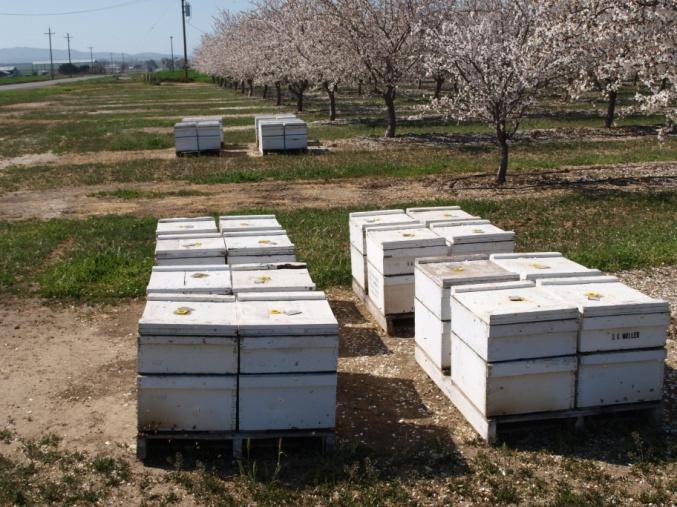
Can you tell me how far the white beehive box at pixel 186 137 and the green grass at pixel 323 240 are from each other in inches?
448

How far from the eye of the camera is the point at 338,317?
11.1 m

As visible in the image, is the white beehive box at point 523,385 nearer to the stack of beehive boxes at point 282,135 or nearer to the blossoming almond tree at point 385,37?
the stack of beehive boxes at point 282,135

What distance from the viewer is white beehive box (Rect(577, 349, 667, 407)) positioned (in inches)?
282

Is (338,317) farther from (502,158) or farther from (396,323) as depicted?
(502,158)

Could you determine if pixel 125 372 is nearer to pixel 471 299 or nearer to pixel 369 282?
pixel 369 282

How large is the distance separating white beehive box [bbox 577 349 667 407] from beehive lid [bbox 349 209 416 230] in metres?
4.41

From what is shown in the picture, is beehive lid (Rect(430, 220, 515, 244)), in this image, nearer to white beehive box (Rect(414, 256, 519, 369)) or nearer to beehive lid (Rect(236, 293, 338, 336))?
white beehive box (Rect(414, 256, 519, 369))

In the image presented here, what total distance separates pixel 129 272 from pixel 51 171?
14478 mm

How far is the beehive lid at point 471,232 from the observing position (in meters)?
10.1

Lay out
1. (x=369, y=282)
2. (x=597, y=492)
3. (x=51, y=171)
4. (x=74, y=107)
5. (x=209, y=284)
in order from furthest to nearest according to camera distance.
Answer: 1. (x=74, y=107)
2. (x=51, y=171)
3. (x=369, y=282)
4. (x=209, y=284)
5. (x=597, y=492)

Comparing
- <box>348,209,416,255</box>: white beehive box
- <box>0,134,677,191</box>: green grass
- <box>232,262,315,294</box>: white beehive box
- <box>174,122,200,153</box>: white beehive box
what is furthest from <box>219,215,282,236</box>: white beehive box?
<box>174,122,200,153</box>: white beehive box

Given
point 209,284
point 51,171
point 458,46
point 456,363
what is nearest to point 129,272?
point 209,284

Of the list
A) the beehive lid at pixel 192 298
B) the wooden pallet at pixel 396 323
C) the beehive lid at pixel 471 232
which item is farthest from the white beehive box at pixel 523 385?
the beehive lid at pixel 471 232

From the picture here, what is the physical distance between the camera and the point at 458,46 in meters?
21.3
